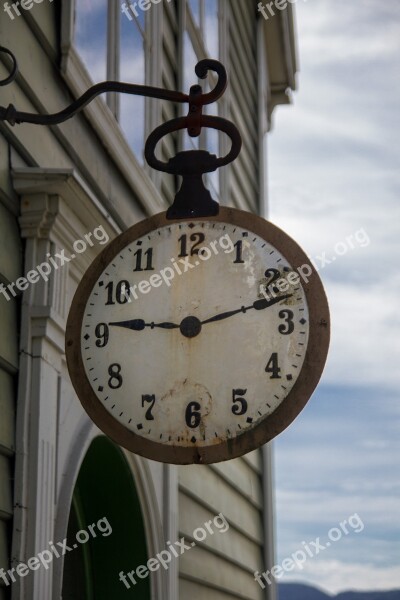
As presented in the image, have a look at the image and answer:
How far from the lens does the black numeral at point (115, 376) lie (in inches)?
116

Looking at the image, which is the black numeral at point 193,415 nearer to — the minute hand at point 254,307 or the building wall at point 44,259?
the minute hand at point 254,307

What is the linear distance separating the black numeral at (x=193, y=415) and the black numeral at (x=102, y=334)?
32cm

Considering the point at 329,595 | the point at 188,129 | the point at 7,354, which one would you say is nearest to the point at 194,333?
the point at 188,129

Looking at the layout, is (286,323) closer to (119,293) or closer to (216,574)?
(119,293)

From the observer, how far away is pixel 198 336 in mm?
2914

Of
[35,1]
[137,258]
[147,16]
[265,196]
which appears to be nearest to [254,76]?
[265,196]

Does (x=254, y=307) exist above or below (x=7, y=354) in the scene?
below

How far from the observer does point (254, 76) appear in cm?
975

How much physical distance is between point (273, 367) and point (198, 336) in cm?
22

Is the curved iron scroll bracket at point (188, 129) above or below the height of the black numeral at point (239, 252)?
above

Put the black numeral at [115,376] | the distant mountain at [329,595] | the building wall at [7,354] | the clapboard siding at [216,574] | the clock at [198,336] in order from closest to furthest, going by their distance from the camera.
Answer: the clock at [198,336] < the black numeral at [115,376] < the building wall at [7,354] < the clapboard siding at [216,574] < the distant mountain at [329,595]

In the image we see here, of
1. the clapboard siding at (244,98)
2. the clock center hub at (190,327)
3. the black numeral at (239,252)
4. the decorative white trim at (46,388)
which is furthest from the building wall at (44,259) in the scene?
the clapboard siding at (244,98)

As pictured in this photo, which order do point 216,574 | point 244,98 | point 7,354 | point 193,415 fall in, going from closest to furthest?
point 193,415 → point 7,354 → point 216,574 → point 244,98

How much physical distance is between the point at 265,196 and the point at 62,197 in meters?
6.04
